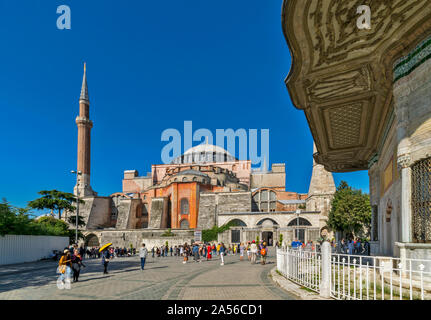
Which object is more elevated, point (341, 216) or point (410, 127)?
point (410, 127)

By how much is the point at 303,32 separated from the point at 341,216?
27085 millimetres

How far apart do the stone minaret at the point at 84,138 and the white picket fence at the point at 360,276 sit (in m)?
44.4

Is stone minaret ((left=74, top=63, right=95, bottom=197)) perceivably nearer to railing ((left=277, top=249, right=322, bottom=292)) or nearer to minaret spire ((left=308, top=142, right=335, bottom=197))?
minaret spire ((left=308, top=142, right=335, bottom=197))

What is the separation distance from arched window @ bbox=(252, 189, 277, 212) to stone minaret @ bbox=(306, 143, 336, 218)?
10008mm

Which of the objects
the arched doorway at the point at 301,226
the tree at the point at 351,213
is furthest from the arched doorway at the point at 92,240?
the tree at the point at 351,213

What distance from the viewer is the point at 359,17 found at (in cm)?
601

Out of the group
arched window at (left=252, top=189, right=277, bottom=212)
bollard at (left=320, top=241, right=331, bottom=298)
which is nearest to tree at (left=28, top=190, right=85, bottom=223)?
arched window at (left=252, top=189, right=277, bottom=212)

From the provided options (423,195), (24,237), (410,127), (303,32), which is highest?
(303,32)

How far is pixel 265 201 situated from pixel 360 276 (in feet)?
143

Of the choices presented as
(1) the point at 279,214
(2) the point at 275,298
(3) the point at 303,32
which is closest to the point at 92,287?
(2) the point at 275,298

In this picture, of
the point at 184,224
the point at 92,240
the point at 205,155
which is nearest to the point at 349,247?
the point at 184,224

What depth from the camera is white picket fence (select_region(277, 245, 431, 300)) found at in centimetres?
507

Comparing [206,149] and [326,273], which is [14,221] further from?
[206,149]

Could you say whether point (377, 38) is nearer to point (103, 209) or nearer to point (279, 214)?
point (279, 214)
